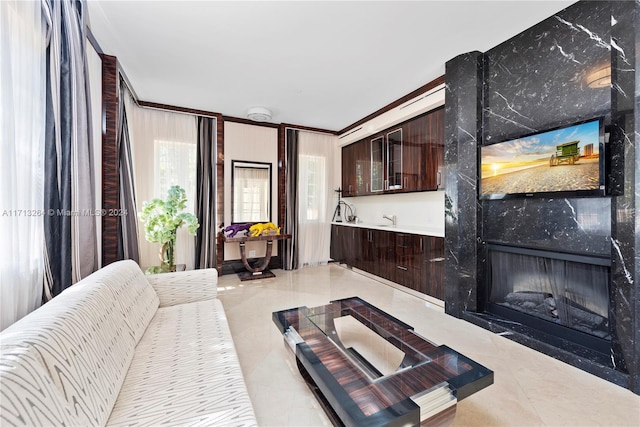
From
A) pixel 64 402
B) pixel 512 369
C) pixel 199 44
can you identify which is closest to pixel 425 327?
pixel 512 369

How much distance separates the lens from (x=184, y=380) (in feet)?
4.09

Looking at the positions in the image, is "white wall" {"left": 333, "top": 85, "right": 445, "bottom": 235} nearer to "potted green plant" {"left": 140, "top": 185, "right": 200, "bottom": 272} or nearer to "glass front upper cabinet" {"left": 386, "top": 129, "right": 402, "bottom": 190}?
"glass front upper cabinet" {"left": 386, "top": 129, "right": 402, "bottom": 190}

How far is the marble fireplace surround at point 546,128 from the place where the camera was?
5.84 feet

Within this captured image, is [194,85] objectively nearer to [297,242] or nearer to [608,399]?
[297,242]

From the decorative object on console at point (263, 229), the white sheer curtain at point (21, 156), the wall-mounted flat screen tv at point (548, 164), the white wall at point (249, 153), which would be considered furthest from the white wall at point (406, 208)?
the white sheer curtain at point (21, 156)

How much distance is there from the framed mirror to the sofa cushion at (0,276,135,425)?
10.9ft

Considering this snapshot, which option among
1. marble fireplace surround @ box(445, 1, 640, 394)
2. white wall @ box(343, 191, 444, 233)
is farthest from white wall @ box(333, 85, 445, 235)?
marble fireplace surround @ box(445, 1, 640, 394)

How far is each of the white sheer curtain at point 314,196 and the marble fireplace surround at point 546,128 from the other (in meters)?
2.77

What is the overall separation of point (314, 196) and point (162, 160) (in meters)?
2.68

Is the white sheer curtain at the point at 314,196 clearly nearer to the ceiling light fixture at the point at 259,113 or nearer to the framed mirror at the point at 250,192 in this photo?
the framed mirror at the point at 250,192

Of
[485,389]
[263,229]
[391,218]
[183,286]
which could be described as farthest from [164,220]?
[391,218]

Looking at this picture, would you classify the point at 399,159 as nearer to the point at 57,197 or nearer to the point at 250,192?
the point at 250,192

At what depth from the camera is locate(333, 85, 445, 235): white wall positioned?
3.40m

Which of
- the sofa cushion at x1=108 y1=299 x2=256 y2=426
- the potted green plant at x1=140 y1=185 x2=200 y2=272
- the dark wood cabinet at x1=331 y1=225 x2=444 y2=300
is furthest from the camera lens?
the dark wood cabinet at x1=331 y1=225 x2=444 y2=300
